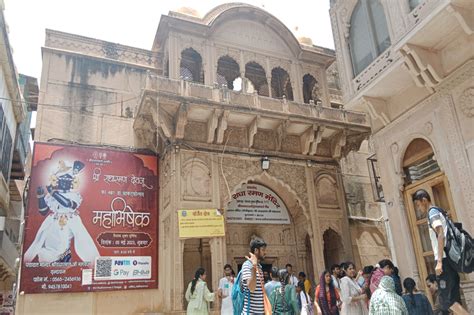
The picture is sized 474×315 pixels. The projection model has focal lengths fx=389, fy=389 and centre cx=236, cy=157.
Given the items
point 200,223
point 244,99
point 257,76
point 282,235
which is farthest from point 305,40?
point 200,223

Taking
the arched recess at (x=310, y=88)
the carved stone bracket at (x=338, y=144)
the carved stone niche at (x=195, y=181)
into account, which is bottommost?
the carved stone niche at (x=195, y=181)

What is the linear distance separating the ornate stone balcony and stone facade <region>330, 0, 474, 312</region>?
2.95 meters

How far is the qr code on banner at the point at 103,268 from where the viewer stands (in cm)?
899

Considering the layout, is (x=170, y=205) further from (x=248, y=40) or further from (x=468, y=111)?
Answer: (x=468, y=111)

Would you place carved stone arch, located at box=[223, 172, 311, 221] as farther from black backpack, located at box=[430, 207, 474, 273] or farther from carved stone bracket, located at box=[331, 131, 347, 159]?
black backpack, located at box=[430, 207, 474, 273]

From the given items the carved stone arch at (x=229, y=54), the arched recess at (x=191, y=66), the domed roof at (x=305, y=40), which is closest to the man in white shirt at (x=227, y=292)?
the arched recess at (x=191, y=66)

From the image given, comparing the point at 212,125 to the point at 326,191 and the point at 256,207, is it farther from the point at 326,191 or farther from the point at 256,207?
the point at 326,191

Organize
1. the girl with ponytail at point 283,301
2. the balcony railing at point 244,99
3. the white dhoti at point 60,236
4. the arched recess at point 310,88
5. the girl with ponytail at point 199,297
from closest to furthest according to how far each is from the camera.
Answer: the girl with ponytail at point 283,301, the girl with ponytail at point 199,297, the white dhoti at point 60,236, the balcony railing at point 244,99, the arched recess at point 310,88

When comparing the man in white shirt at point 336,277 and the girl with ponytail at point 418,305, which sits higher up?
the man in white shirt at point 336,277

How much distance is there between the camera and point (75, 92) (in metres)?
10.6

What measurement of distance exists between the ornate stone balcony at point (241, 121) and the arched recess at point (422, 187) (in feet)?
13.6

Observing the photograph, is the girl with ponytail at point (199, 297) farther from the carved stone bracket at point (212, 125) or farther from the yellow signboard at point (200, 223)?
the carved stone bracket at point (212, 125)

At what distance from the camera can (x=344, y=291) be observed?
5.55 meters

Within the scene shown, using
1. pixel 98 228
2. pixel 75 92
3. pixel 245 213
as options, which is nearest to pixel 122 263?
pixel 98 228
